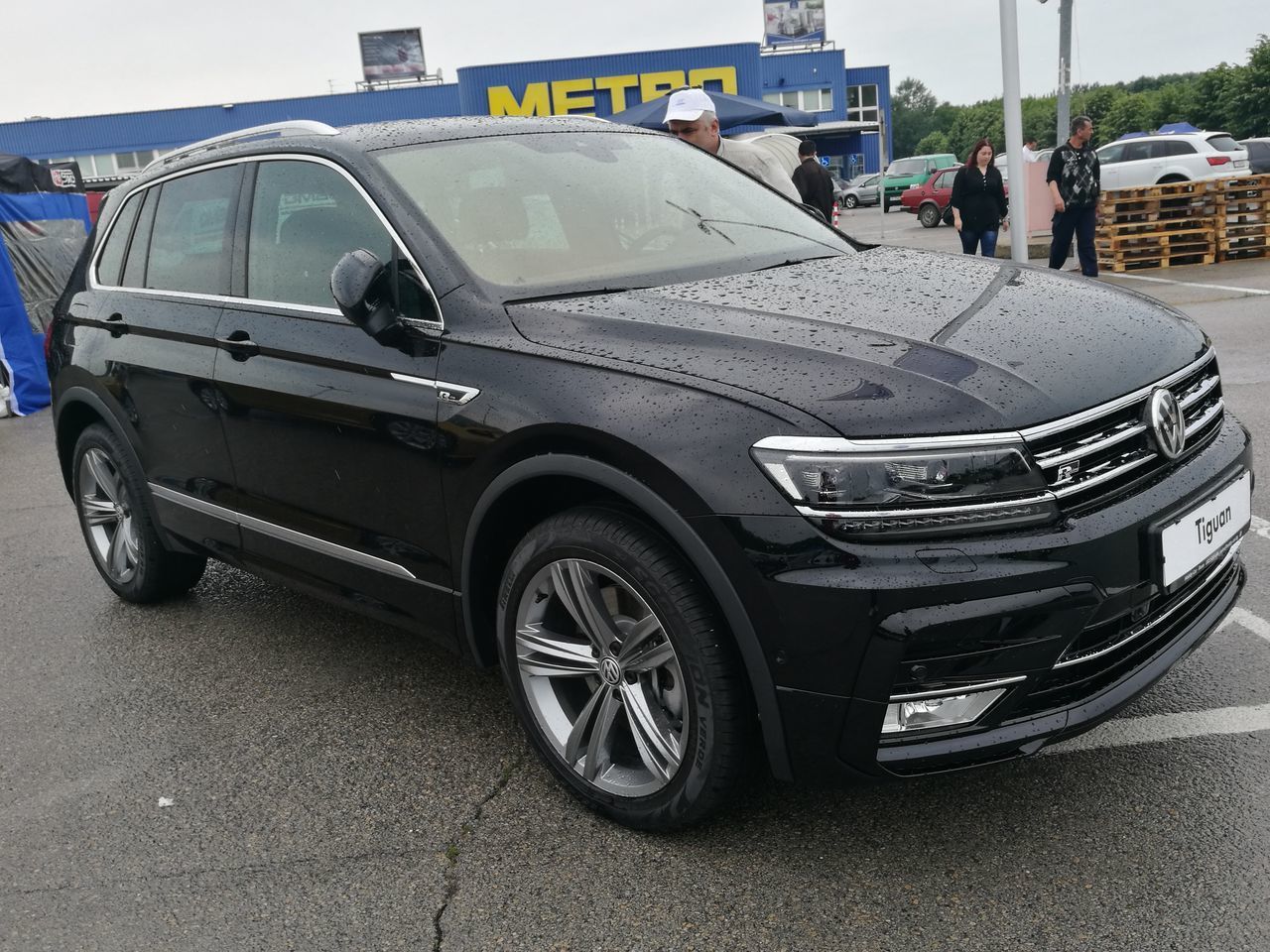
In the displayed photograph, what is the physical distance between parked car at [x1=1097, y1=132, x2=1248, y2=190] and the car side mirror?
71.2 ft

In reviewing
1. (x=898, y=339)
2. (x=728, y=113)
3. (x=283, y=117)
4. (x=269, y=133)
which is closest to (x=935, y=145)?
(x=283, y=117)

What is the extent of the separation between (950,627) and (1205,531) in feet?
2.60

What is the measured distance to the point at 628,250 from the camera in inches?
133

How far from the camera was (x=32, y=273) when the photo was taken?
12.6 metres

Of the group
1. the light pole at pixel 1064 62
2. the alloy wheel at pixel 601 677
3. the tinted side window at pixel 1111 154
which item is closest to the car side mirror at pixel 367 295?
the alloy wheel at pixel 601 677

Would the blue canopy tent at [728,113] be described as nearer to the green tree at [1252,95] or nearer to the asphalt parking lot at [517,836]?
the asphalt parking lot at [517,836]

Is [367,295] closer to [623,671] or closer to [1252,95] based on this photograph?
[623,671]

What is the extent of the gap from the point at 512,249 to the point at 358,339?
493 mm

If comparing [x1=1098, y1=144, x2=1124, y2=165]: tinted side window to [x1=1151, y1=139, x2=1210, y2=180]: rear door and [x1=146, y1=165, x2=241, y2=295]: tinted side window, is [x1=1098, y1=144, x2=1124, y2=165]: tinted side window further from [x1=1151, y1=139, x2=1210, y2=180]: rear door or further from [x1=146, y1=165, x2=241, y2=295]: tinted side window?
[x1=146, y1=165, x2=241, y2=295]: tinted side window

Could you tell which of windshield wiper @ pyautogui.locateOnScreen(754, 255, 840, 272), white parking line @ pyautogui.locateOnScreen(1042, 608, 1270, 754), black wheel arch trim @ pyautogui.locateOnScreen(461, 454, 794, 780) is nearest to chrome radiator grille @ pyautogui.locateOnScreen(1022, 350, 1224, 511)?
black wheel arch trim @ pyautogui.locateOnScreen(461, 454, 794, 780)

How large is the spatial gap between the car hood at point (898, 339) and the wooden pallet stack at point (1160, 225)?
11712 millimetres

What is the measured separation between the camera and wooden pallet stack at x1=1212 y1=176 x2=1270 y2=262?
13.8 metres

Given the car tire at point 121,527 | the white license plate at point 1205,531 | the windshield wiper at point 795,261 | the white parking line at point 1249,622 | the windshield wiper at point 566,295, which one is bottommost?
the white parking line at point 1249,622

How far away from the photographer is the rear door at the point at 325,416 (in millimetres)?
3100
